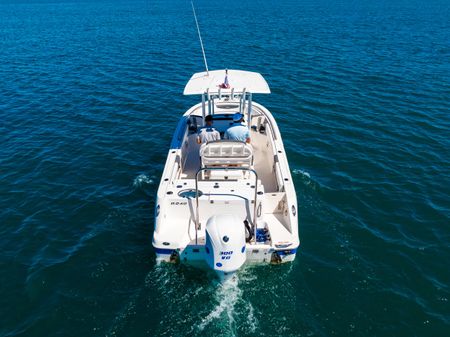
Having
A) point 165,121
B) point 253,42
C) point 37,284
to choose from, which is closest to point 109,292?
point 37,284

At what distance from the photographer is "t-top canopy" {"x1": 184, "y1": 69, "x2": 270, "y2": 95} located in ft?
38.5

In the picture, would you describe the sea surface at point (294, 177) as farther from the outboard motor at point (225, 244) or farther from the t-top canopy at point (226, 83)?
the t-top canopy at point (226, 83)

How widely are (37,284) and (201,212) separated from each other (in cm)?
465

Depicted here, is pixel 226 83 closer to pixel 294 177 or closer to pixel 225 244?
pixel 294 177

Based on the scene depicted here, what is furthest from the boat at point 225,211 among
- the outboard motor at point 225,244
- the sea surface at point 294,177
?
the sea surface at point 294,177

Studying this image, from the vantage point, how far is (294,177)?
44.2 ft

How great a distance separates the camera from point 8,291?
8641 millimetres

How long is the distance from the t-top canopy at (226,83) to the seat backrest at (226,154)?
8.13 feet

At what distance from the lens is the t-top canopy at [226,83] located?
38.5 ft

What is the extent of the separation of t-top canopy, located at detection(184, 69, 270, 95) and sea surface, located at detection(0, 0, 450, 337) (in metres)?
3.95

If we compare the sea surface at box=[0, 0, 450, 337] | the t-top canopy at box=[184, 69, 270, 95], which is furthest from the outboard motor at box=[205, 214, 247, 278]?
the t-top canopy at box=[184, 69, 270, 95]

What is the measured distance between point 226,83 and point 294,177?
180 inches

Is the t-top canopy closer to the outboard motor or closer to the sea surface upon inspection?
the sea surface

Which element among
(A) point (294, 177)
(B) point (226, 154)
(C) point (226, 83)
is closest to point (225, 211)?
(B) point (226, 154)
